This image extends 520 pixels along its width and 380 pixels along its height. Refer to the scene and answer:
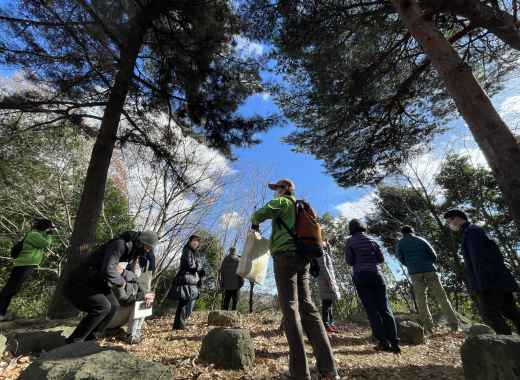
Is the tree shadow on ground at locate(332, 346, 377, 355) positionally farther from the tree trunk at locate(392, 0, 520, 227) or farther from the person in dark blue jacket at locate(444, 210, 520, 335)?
the tree trunk at locate(392, 0, 520, 227)

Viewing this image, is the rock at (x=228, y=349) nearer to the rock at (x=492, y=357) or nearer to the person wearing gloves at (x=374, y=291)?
the person wearing gloves at (x=374, y=291)

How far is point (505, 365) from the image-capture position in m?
1.82

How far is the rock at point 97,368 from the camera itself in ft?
5.03

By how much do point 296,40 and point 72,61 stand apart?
14.4ft

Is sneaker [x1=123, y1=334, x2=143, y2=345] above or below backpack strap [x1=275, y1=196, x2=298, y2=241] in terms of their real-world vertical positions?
below

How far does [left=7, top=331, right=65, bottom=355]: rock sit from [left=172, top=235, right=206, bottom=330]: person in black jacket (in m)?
A: 1.69

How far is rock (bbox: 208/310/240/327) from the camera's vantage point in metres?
5.06

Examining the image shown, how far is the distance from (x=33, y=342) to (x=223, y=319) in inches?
114

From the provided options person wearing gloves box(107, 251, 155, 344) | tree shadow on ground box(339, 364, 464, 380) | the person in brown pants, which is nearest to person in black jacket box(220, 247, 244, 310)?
person wearing gloves box(107, 251, 155, 344)

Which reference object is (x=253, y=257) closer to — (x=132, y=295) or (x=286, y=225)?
(x=286, y=225)

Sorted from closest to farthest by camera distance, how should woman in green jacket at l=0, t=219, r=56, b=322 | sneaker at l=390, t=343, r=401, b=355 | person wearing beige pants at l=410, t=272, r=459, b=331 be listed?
1. sneaker at l=390, t=343, r=401, b=355
2. woman in green jacket at l=0, t=219, r=56, b=322
3. person wearing beige pants at l=410, t=272, r=459, b=331

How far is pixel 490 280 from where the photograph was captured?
2.88 meters

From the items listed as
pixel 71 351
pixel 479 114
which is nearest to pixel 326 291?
pixel 479 114

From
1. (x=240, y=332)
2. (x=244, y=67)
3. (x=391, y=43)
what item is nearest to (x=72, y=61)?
(x=244, y=67)
